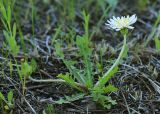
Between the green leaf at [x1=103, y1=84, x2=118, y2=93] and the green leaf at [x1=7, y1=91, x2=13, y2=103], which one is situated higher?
the green leaf at [x1=103, y1=84, x2=118, y2=93]

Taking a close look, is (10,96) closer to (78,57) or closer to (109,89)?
(109,89)

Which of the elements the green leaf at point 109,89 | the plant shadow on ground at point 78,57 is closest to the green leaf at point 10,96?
the plant shadow on ground at point 78,57

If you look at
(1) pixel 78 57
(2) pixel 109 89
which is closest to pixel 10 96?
(2) pixel 109 89

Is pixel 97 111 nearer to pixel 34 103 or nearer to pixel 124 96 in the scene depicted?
pixel 124 96

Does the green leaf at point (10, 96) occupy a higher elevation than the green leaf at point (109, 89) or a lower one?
lower

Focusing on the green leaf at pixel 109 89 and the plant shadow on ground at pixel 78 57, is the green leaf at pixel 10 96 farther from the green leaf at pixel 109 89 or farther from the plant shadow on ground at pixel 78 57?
the green leaf at pixel 109 89

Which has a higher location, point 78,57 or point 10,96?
point 78,57

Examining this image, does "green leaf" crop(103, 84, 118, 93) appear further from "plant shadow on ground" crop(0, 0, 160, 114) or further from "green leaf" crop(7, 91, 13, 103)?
"green leaf" crop(7, 91, 13, 103)

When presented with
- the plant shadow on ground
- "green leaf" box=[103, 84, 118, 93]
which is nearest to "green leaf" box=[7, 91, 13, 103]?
the plant shadow on ground
